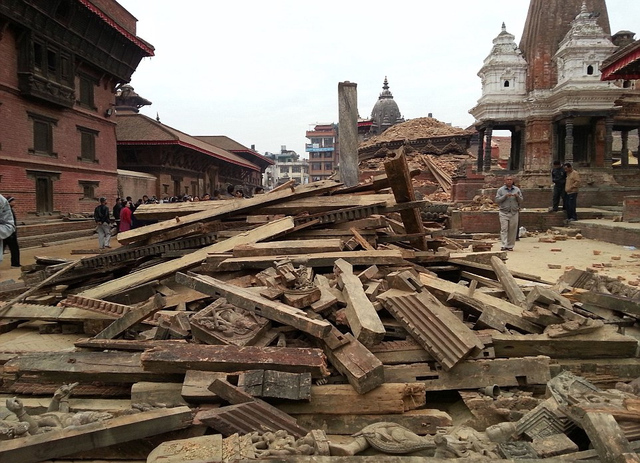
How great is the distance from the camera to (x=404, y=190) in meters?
5.62

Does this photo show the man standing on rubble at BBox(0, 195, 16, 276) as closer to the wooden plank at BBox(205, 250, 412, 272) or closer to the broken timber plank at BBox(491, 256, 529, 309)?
the wooden plank at BBox(205, 250, 412, 272)

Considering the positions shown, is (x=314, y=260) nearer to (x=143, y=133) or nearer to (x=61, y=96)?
(x=61, y=96)

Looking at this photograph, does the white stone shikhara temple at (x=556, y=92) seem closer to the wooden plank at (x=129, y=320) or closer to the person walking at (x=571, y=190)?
the person walking at (x=571, y=190)

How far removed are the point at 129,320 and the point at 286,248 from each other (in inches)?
69.9

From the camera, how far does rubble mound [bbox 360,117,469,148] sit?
37.8 m

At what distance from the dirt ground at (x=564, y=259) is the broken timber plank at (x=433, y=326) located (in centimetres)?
409

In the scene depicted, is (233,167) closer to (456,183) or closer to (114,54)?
(114,54)

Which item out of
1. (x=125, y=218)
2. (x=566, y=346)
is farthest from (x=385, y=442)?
(x=125, y=218)

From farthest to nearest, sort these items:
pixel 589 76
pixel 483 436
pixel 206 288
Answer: pixel 589 76
pixel 206 288
pixel 483 436

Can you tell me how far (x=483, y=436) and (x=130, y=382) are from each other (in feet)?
7.90

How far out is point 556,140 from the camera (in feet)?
86.5

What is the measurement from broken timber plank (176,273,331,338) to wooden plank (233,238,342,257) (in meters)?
0.92

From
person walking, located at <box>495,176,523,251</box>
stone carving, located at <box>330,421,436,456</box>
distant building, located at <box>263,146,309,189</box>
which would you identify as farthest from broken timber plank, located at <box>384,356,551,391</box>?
distant building, located at <box>263,146,309,189</box>

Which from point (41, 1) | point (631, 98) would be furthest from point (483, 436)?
point (631, 98)
